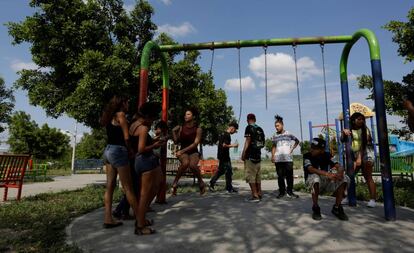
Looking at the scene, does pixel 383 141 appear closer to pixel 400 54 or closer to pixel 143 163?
pixel 143 163

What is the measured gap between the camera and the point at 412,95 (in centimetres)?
419

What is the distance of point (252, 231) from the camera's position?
4.19m

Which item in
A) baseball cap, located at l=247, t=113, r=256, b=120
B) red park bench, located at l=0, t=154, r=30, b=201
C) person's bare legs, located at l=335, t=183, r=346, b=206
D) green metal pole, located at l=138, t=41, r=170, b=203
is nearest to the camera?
person's bare legs, located at l=335, t=183, r=346, b=206

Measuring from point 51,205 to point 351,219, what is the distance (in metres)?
5.63

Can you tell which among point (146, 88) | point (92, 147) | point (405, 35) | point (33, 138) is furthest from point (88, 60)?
point (92, 147)

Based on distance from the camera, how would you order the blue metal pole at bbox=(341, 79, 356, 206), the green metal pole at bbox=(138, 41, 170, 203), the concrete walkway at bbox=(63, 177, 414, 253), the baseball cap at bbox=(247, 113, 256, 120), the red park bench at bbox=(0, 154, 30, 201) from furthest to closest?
the red park bench at bbox=(0, 154, 30, 201)
the baseball cap at bbox=(247, 113, 256, 120)
the green metal pole at bbox=(138, 41, 170, 203)
the blue metal pole at bbox=(341, 79, 356, 206)
the concrete walkway at bbox=(63, 177, 414, 253)

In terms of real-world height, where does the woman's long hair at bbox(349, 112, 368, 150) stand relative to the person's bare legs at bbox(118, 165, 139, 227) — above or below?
above

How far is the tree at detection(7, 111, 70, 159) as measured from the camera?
112 feet

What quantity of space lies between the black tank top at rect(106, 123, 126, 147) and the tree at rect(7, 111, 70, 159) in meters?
33.9

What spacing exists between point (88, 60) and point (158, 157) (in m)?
6.37

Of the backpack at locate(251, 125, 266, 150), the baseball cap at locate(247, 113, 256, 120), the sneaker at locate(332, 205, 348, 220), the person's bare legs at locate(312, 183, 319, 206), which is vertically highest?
the baseball cap at locate(247, 113, 256, 120)

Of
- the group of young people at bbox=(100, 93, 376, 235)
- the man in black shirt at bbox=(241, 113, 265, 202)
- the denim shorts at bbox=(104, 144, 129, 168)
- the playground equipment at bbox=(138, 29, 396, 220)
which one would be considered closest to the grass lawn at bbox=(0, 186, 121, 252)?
the group of young people at bbox=(100, 93, 376, 235)

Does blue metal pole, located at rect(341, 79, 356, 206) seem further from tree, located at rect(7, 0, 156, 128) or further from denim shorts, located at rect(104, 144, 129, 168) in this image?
tree, located at rect(7, 0, 156, 128)

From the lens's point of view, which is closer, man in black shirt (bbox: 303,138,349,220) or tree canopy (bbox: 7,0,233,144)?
man in black shirt (bbox: 303,138,349,220)
